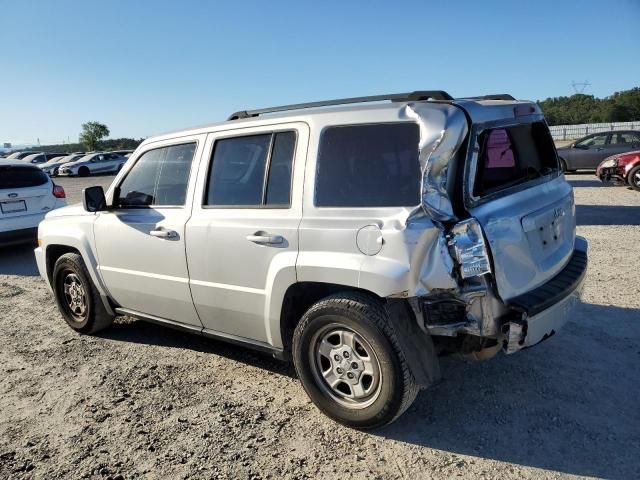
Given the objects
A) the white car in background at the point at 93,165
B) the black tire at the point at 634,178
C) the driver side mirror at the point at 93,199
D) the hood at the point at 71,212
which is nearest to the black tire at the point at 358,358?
the driver side mirror at the point at 93,199

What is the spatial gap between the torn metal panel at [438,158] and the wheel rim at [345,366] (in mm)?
871

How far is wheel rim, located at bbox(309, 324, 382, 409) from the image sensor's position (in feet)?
10.1

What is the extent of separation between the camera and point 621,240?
300 inches

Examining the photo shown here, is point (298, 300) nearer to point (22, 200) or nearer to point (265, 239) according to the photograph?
point (265, 239)

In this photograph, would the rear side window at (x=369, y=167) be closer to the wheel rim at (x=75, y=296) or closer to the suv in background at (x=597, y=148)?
the wheel rim at (x=75, y=296)

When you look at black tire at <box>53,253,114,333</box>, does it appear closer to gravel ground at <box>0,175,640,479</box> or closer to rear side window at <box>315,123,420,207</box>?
gravel ground at <box>0,175,640,479</box>

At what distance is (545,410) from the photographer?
10.9 feet

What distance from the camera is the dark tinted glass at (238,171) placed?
358cm

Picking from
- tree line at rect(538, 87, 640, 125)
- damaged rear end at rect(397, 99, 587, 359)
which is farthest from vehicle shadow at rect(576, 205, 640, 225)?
tree line at rect(538, 87, 640, 125)

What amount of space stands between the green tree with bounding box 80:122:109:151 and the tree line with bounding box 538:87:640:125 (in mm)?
63297

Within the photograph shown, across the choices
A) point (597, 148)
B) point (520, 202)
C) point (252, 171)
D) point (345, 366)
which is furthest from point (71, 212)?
point (597, 148)

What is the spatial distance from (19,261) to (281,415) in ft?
23.6

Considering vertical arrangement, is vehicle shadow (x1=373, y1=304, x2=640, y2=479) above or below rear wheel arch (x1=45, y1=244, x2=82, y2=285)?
below

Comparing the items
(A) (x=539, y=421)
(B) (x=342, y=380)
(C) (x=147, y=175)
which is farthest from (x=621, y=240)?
(C) (x=147, y=175)
